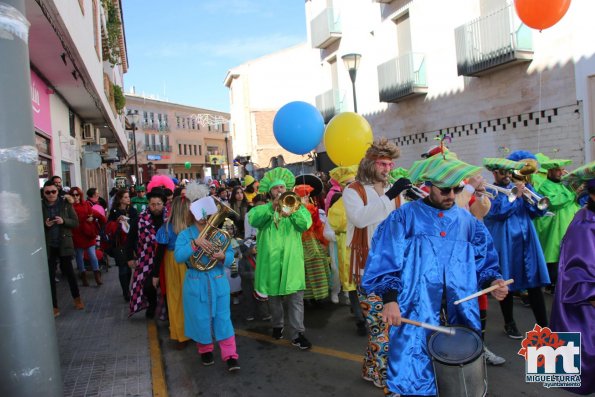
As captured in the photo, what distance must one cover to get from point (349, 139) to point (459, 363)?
4320 millimetres

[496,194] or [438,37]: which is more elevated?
[438,37]

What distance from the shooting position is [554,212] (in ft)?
20.0

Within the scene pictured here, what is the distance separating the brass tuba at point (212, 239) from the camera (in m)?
4.34

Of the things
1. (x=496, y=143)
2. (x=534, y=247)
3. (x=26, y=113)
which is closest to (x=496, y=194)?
(x=534, y=247)

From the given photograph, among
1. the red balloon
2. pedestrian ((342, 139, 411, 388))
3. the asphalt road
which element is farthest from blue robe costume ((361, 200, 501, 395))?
the red balloon

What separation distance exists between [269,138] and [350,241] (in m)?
35.6

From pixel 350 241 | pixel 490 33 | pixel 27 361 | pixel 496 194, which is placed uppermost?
pixel 490 33

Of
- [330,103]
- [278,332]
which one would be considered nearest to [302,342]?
[278,332]

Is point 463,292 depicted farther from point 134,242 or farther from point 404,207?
point 134,242

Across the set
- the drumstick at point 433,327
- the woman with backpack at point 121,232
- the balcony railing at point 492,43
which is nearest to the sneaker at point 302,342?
the drumstick at point 433,327

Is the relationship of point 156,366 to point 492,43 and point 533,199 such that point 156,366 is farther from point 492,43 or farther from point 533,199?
point 492,43

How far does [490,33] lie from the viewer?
10445 millimetres

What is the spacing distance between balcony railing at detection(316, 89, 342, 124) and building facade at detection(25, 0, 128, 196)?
8.35 meters

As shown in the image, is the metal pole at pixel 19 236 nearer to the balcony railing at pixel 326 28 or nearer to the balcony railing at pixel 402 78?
the balcony railing at pixel 402 78
